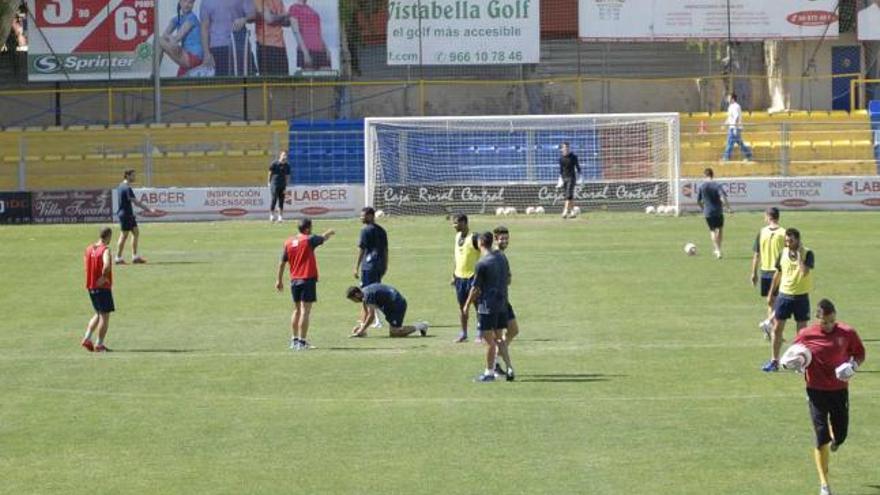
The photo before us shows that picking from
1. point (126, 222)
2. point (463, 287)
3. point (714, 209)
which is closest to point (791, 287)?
point (463, 287)

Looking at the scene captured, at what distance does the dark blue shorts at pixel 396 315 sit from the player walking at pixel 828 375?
11.0m

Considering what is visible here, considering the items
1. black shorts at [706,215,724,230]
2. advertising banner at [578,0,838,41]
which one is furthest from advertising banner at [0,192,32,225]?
black shorts at [706,215,724,230]

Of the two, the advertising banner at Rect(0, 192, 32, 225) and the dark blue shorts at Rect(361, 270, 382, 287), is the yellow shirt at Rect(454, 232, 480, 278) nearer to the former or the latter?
the dark blue shorts at Rect(361, 270, 382, 287)

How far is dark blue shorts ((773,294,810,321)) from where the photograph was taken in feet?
66.2

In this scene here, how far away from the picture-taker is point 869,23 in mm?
52594

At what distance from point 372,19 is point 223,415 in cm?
3762

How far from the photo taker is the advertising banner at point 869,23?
52456 mm

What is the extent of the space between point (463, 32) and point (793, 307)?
1332 inches

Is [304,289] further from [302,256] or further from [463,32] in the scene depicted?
[463,32]

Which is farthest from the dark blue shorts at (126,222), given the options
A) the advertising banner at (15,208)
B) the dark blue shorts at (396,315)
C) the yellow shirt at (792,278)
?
the yellow shirt at (792,278)

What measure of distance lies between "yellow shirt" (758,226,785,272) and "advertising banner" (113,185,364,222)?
943 inches

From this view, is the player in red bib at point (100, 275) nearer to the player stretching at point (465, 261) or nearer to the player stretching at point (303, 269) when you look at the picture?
the player stretching at point (303, 269)

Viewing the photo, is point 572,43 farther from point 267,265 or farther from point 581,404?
point 581,404

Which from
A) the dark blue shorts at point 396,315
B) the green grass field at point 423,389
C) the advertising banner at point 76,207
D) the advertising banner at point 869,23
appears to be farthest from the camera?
the advertising banner at point 869,23
